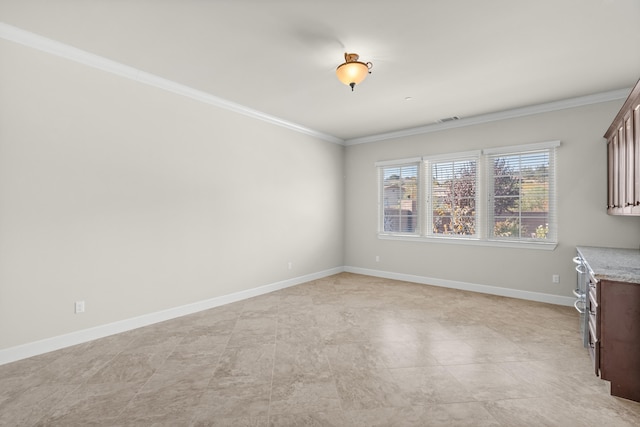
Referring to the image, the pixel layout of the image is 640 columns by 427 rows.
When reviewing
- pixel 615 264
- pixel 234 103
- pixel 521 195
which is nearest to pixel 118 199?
pixel 234 103

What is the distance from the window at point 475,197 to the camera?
4680mm

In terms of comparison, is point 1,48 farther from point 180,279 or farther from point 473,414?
point 473,414

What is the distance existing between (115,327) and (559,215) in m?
5.88

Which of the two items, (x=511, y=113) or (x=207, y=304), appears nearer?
(x=207, y=304)

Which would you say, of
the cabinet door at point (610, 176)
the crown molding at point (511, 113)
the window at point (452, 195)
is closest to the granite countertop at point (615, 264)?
the cabinet door at point (610, 176)

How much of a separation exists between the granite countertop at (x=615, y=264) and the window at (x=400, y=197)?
2697 mm

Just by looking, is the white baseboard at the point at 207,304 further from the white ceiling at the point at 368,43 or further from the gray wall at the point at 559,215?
the white ceiling at the point at 368,43

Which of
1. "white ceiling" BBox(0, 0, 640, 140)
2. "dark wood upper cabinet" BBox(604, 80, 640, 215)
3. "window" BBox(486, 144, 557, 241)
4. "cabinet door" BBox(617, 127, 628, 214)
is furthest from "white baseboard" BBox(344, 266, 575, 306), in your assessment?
"white ceiling" BBox(0, 0, 640, 140)

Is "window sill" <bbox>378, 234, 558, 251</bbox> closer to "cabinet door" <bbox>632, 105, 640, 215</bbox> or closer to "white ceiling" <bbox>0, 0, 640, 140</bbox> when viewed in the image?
"cabinet door" <bbox>632, 105, 640, 215</bbox>

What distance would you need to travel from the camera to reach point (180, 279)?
4.06 metres

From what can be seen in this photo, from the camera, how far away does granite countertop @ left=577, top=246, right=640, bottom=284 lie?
2.31 metres

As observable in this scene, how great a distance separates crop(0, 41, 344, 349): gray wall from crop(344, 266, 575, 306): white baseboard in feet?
7.06

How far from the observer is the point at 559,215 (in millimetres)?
4488

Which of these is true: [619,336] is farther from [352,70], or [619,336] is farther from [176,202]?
[176,202]
